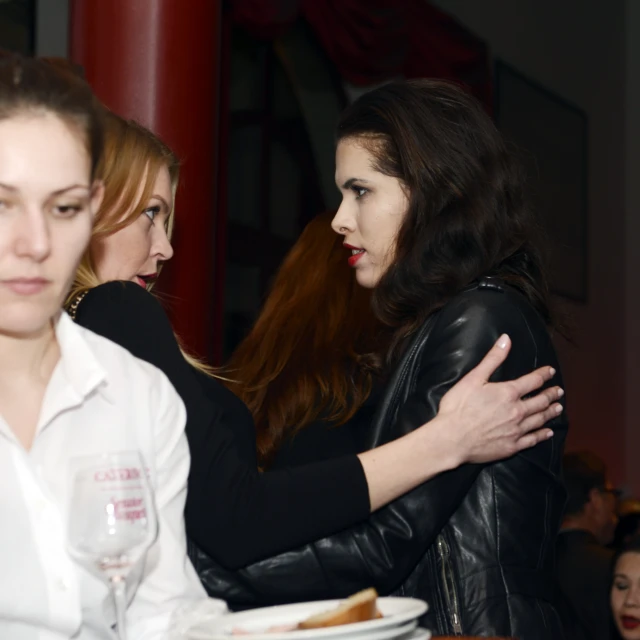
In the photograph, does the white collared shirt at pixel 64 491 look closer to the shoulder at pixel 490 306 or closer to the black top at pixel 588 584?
the shoulder at pixel 490 306

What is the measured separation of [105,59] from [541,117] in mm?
4532

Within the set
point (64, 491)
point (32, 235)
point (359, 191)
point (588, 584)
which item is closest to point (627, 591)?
point (588, 584)

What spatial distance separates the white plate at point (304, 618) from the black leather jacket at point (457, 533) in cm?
43

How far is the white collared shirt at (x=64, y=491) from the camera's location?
3.69 ft

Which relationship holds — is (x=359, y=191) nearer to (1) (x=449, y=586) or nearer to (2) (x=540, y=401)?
(2) (x=540, y=401)

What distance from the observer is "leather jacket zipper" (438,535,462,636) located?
5.53ft

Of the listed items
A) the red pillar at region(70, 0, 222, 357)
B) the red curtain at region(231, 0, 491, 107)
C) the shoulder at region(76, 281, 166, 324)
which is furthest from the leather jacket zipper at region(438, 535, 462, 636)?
the red curtain at region(231, 0, 491, 107)

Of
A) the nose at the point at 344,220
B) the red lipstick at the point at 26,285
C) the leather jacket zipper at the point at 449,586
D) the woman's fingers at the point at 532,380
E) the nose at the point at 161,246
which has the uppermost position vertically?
the nose at the point at 344,220

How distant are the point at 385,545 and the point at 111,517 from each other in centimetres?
80

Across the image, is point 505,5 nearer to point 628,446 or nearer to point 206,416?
point 628,446

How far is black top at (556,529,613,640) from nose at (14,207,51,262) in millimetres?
2868

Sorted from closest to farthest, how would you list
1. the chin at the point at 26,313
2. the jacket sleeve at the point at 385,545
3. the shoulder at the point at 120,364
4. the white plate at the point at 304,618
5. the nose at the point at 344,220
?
1. the white plate at the point at 304,618
2. the chin at the point at 26,313
3. the shoulder at the point at 120,364
4. the jacket sleeve at the point at 385,545
5. the nose at the point at 344,220

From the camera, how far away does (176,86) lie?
10.4ft

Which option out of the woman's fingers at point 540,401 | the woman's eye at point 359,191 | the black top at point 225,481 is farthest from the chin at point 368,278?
the black top at point 225,481
